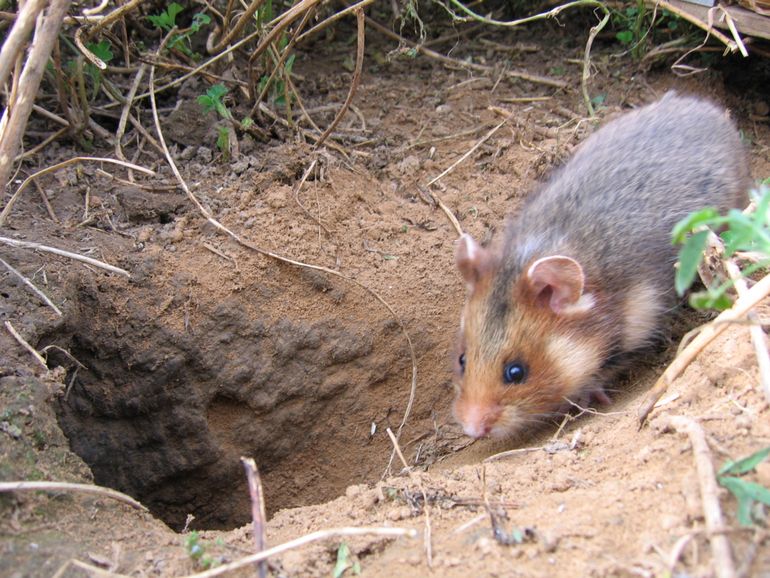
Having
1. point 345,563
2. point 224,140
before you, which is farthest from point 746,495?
point 224,140

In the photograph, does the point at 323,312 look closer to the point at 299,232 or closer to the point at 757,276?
the point at 299,232

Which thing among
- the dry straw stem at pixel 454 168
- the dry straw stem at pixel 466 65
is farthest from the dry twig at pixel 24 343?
the dry straw stem at pixel 466 65

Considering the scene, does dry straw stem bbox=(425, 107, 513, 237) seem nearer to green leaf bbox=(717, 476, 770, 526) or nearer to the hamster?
the hamster

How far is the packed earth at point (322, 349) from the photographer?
271 cm

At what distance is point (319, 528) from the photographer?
10.2 ft

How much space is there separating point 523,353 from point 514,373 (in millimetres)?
110

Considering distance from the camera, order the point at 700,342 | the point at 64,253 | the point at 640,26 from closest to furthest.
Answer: the point at 700,342, the point at 64,253, the point at 640,26

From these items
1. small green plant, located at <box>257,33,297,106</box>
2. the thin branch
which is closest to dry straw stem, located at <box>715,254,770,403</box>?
the thin branch

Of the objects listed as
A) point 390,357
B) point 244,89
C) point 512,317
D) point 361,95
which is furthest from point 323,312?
point 361,95

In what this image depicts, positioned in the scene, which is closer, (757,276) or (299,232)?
(757,276)

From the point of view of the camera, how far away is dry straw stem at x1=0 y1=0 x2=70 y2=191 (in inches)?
115

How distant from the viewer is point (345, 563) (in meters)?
2.61

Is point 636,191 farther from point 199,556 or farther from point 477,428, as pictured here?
point 199,556

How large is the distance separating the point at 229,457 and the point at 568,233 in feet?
7.78
